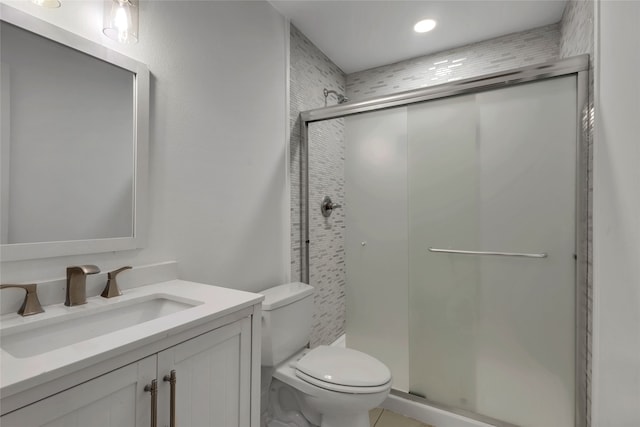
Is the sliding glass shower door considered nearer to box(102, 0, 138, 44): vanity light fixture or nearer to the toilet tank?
the toilet tank

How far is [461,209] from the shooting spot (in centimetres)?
168

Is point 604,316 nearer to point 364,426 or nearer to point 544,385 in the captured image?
point 544,385

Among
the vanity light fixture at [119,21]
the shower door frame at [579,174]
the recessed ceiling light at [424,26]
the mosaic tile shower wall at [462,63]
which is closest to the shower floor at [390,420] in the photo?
the shower door frame at [579,174]

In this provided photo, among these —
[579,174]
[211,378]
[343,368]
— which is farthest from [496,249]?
[211,378]

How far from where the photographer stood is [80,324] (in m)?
0.88

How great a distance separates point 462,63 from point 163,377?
8.71ft

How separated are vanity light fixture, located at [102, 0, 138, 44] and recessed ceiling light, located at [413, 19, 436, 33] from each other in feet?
5.61

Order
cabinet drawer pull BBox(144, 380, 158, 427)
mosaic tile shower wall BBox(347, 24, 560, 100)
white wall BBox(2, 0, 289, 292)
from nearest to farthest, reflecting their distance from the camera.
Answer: cabinet drawer pull BBox(144, 380, 158, 427), white wall BBox(2, 0, 289, 292), mosaic tile shower wall BBox(347, 24, 560, 100)

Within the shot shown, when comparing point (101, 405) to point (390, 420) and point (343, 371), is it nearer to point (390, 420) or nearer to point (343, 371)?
point (343, 371)

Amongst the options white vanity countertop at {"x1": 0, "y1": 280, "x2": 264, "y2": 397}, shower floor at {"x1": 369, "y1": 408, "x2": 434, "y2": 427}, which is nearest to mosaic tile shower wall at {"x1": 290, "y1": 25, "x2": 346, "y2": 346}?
shower floor at {"x1": 369, "y1": 408, "x2": 434, "y2": 427}

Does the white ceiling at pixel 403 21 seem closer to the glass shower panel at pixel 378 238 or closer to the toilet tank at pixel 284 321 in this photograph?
the glass shower panel at pixel 378 238

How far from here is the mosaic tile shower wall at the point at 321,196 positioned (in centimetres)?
208

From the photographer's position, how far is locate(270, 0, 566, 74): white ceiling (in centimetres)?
184

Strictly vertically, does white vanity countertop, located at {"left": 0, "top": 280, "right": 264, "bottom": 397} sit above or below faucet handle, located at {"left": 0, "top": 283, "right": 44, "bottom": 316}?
below
